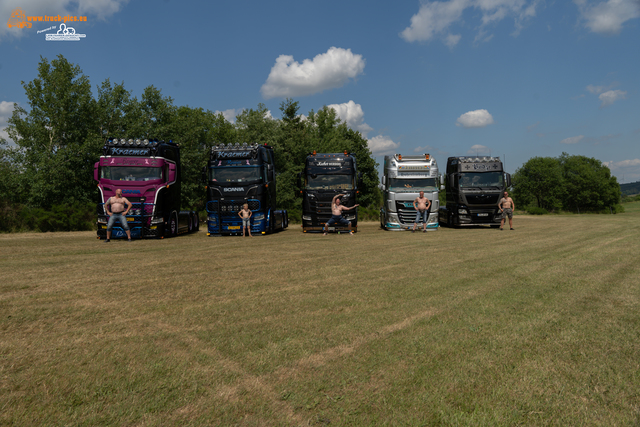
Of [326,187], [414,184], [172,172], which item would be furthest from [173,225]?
[414,184]

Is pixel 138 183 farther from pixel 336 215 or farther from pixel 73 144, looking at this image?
pixel 73 144

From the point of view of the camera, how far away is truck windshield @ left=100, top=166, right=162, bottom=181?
15398 millimetres

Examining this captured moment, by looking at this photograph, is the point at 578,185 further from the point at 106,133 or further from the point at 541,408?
the point at 541,408

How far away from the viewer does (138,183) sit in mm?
15383

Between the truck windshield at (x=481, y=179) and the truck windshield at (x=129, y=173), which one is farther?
the truck windshield at (x=481, y=179)

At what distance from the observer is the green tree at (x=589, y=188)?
77.6 metres

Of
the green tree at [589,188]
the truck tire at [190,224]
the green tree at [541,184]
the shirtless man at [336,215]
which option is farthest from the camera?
the green tree at [541,184]

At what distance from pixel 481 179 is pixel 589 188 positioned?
7403 centimetres

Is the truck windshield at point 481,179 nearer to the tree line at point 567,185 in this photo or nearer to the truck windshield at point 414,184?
the truck windshield at point 414,184

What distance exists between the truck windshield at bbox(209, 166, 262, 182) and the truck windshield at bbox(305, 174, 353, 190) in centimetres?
254

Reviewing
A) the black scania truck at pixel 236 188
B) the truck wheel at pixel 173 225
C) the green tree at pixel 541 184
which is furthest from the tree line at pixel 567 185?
the truck wheel at pixel 173 225

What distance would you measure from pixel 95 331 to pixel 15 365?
862mm

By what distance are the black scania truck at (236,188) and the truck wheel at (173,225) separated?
4.60 ft

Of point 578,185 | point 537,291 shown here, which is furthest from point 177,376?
point 578,185
